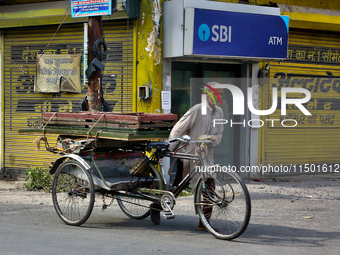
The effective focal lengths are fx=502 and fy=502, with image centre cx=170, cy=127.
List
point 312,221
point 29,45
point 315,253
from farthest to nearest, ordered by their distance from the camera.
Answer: point 29,45, point 312,221, point 315,253

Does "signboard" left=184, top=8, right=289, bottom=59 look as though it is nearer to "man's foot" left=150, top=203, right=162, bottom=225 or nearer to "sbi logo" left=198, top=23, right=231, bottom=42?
"sbi logo" left=198, top=23, right=231, bottom=42

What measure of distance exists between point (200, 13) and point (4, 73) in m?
5.04

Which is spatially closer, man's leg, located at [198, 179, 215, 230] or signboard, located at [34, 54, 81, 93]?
man's leg, located at [198, 179, 215, 230]

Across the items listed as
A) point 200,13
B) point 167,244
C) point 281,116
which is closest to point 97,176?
point 167,244

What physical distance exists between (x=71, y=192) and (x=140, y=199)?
0.97m

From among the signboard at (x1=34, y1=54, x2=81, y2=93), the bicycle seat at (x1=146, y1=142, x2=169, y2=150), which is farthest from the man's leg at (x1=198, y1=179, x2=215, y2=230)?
the signboard at (x1=34, y1=54, x2=81, y2=93)

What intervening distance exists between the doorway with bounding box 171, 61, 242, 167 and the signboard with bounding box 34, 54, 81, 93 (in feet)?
7.15

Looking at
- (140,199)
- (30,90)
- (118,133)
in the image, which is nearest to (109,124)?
(118,133)

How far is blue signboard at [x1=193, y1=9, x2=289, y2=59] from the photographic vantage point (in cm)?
999

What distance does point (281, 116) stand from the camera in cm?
1214

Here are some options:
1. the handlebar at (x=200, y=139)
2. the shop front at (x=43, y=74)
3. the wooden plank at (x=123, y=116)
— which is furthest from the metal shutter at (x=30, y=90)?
the handlebar at (x=200, y=139)

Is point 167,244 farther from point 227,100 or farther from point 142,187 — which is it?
point 227,100

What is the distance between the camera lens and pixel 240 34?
10.4 m

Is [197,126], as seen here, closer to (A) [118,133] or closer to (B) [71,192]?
(A) [118,133]
